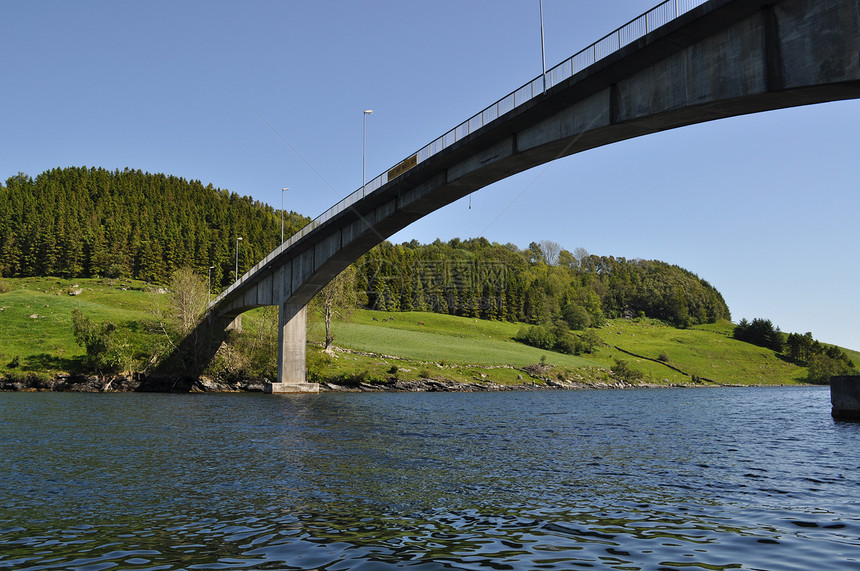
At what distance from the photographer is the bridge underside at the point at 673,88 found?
16.3 m

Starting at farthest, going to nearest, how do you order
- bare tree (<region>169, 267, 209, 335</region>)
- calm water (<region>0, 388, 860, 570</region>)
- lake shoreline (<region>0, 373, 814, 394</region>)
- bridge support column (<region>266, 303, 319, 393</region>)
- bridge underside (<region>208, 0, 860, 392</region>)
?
bare tree (<region>169, 267, 209, 335</region>) → bridge support column (<region>266, 303, 319, 393</region>) → lake shoreline (<region>0, 373, 814, 394</region>) → bridge underside (<region>208, 0, 860, 392</region>) → calm water (<region>0, 388, 860, 570</region>)

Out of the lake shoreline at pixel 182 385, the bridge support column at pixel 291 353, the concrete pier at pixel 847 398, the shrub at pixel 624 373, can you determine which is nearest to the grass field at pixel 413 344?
the lake shoreline at pixel 182 385

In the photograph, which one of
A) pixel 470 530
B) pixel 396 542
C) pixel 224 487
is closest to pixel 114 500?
pixel 224 487

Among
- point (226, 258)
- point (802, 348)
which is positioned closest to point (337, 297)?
point (226, 258)

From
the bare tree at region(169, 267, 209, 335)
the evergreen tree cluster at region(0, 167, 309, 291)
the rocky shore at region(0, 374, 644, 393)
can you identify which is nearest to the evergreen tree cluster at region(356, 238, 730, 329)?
the evergreen tree cluster at region(0, 167, 309, 291)

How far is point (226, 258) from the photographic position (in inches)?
5581

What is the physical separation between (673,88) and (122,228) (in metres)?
138

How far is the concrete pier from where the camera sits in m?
35.7

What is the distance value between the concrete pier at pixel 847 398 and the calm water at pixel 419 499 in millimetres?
11914

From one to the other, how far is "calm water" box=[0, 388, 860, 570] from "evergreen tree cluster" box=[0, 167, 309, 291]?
111953mm

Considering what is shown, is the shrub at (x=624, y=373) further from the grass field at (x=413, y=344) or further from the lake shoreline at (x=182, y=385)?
the lake shoreline at (x=182, y=385)

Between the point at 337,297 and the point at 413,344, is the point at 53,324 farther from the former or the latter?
the point at 413,344

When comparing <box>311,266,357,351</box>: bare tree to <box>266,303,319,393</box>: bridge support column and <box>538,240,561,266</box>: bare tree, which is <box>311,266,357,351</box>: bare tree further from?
<box>538,240,561,266</box>: bare tree

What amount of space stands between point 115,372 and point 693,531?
5965cm
